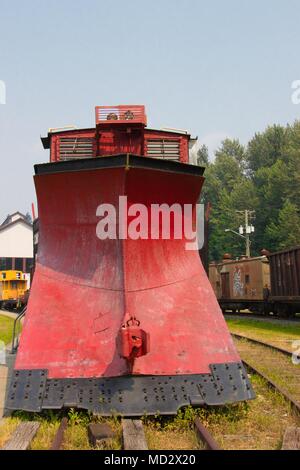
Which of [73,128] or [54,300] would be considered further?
[73,128]

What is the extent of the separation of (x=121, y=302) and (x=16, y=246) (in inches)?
2039

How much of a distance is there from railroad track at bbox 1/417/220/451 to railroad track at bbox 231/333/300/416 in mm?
1504

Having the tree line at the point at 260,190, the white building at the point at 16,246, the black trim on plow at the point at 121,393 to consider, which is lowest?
the black trim on plow at the point at 121,393

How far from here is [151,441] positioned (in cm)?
444

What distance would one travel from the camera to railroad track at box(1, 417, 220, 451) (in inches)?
162

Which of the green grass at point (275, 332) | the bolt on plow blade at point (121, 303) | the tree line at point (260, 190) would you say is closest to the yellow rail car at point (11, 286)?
the green grass at point (275, 332)

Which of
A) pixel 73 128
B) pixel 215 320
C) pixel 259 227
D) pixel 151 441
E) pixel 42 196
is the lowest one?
pixel 151 441

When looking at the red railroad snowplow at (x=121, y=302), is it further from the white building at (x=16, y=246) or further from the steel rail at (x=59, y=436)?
the white building at (x=16, y=246)

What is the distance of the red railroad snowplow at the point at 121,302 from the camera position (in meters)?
5.00

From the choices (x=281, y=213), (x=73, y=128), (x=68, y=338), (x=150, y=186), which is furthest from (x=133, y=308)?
(x=281, y=213)

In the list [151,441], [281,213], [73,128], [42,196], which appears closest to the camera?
[151,441]
